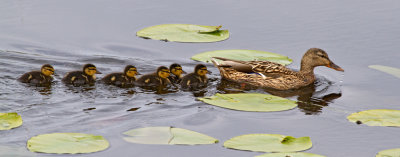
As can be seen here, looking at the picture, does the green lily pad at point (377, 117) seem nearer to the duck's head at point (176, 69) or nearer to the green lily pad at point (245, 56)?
the green lily pad at point (245, 56)

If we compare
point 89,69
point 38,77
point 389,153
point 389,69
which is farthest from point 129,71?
point 389,153

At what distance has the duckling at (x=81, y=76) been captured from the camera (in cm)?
885

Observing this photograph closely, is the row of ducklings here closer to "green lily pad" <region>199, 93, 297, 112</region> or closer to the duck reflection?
the duck reflection

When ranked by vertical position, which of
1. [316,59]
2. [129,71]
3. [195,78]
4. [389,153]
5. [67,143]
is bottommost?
[389,153]

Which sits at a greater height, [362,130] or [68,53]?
[68,53]

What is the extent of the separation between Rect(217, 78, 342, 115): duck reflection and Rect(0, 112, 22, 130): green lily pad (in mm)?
3020

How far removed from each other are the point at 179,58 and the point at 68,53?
1660 millimetres

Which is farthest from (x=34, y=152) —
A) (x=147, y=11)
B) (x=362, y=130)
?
(x=147, y=11)

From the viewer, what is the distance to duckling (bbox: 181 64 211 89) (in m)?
9.00

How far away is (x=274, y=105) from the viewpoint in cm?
785

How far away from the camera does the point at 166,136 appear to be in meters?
6.69

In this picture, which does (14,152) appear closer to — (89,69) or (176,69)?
(89,69)

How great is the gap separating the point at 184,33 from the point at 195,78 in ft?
5.60

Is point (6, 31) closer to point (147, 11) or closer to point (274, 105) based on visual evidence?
point (147, 11)
